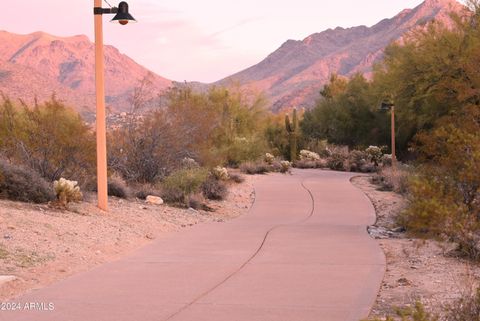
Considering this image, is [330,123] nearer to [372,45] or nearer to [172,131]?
[172,131]

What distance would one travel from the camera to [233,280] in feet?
28.9

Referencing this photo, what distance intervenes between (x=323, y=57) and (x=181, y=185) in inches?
5413

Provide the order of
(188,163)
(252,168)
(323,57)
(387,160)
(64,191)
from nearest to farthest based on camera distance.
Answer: (64,191)
(188,163)
(252,168)
(387,160)
(323,57)

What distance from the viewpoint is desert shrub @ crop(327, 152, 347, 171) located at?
1604 inches

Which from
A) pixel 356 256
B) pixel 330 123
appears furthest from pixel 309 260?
pixel 330 123

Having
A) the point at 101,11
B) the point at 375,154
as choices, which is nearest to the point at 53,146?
the point at 101,11

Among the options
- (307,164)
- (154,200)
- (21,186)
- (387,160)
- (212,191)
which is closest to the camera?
(21,186)

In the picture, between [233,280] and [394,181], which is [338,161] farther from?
[233,280]

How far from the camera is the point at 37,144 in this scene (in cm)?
1719

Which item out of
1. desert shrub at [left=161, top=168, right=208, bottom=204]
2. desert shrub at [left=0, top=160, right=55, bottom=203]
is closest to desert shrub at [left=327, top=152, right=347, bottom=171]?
desert shrub at [left=161, top=168, right=208, bottom=204]

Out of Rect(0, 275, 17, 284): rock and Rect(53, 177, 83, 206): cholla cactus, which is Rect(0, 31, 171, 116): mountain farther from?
Rect(0, 275, 17, 284): rock

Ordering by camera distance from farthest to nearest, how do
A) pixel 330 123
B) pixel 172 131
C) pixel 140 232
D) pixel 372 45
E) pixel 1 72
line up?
pixel 372 45 < pixel 1 72 < pixel 330 123 < pixel 172 131 < pixel 140 232

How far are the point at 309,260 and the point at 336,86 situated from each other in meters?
53.8

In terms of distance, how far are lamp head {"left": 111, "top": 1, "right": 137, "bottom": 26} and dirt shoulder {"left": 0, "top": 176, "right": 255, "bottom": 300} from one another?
379 cm
